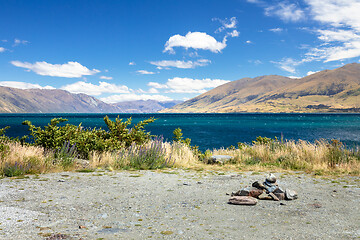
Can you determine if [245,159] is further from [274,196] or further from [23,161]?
[23,161]

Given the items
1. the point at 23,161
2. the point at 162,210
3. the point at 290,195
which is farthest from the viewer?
the point at 23,161

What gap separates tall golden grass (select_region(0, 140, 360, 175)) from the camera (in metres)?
10.0

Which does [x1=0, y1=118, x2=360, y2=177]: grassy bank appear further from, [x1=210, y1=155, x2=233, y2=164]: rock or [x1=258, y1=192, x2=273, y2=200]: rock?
[x1=258, y1=192, x2=273, y2=200]: rock

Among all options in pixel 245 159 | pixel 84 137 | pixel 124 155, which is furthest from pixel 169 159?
pixel 245 159

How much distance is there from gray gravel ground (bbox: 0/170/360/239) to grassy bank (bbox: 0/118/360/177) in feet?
5.80

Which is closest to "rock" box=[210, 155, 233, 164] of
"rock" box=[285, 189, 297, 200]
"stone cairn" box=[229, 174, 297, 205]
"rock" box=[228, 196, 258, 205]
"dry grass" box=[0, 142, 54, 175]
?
"stone cairn" box=[229, 174, 297, 205]

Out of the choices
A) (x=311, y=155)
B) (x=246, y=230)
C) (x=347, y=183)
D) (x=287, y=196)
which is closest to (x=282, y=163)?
(x=311, y=155)

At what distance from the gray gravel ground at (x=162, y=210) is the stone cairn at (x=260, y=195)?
0.23m

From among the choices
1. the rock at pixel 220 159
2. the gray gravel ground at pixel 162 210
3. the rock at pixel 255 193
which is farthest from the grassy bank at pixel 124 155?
the rock at pixel 255 193

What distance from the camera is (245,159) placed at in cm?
1480

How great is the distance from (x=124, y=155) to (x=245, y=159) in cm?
667

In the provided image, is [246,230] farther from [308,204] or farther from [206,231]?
[308,204]

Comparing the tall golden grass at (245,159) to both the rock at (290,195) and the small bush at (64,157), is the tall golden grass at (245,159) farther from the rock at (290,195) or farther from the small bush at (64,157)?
the rock at (290,195)

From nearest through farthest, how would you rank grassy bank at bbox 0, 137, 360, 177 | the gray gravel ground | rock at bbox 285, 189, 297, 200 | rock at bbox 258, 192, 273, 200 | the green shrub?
1. the gray gravel ground
2. rock at bbox 285, 189, 297, 200
3. rock at bbox 258, 192, 273, 200
4. grassy bank at bbox 0, 137, 360, 177
5. the green shrub
